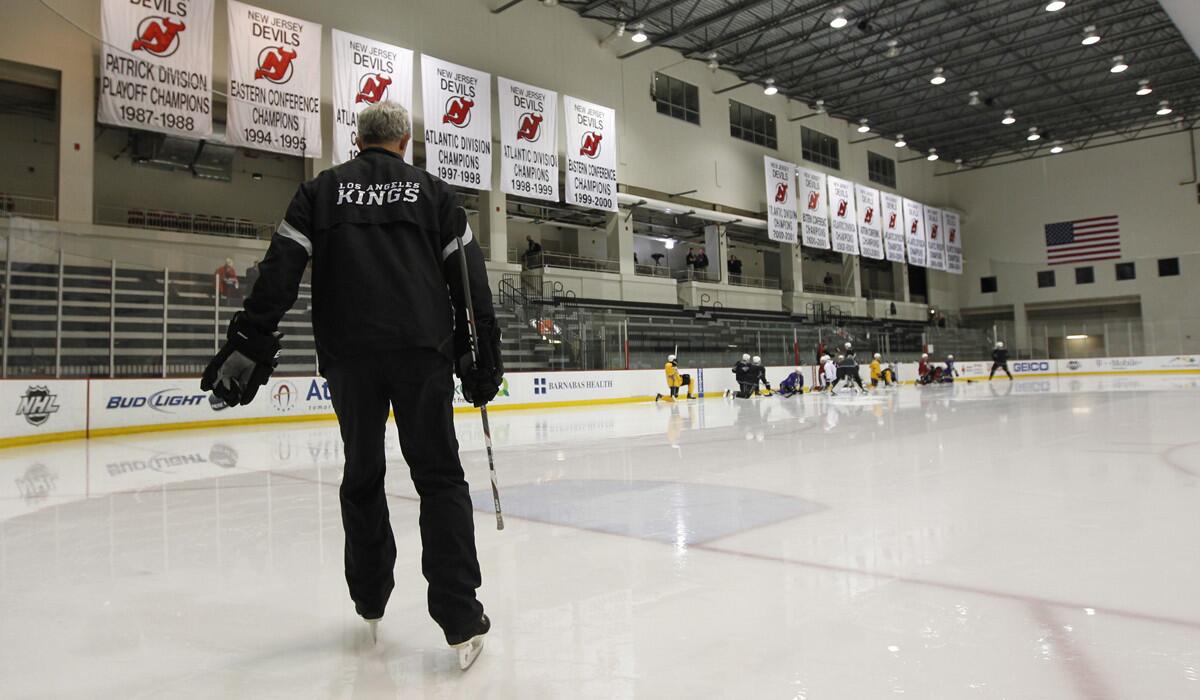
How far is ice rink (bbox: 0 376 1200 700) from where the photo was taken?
2.04 meters

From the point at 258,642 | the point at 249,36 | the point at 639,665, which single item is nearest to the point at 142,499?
the point at 258,642

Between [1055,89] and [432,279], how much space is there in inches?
1584

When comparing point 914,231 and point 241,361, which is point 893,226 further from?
point 241,361

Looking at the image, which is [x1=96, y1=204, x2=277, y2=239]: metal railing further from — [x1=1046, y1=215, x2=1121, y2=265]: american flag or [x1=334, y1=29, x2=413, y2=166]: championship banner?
[x1=1046, y1=215, x2=1121, y2=265]: american flag

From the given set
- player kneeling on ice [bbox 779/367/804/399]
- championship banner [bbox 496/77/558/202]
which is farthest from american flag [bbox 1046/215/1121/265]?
championship banner [bbox 496/77/558/202]

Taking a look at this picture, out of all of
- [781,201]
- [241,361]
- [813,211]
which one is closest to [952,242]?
[813,211]

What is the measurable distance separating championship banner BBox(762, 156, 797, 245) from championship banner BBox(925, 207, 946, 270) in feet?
37.9

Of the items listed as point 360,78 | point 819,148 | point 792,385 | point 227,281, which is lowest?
point 792,385

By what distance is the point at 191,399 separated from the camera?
12.7 meters

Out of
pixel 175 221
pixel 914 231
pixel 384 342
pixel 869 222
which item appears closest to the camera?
pixel 384 342

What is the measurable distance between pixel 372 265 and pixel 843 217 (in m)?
33.1

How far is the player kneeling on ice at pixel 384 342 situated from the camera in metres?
2.30

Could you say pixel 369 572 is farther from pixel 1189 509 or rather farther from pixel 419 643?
pixel 1189 509

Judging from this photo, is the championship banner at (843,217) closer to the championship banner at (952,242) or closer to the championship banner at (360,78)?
the championship banner at (952,242)
